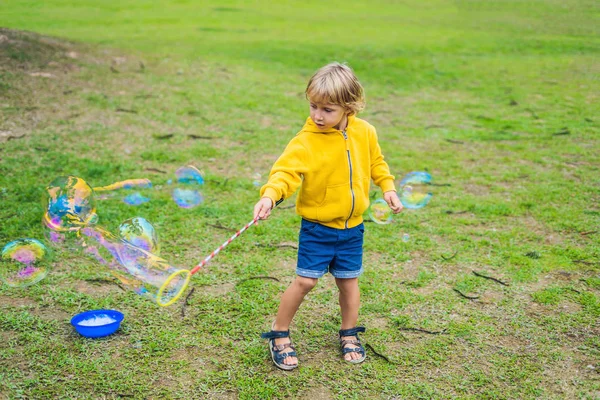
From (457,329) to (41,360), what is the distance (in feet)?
7.42

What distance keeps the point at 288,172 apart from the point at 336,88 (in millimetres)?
463

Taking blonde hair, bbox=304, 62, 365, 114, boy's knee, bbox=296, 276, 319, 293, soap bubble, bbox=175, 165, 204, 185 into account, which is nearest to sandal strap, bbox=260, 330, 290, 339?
boy's knee, bbox=296, 276, 319, 293

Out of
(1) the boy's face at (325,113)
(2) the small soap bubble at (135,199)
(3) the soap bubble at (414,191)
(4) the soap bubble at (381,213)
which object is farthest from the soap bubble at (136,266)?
(3) the soap bubble at (414,191)

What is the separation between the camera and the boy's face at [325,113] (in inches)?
113

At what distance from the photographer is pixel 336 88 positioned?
283cm

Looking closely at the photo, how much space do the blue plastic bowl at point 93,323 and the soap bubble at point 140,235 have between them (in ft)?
1.42

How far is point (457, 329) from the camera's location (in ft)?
11.3

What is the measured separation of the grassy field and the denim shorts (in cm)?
50

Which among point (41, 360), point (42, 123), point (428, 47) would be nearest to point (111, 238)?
point (41, 360)

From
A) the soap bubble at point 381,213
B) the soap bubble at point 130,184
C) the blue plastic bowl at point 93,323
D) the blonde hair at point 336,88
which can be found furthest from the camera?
the soap bubble at point 130,184

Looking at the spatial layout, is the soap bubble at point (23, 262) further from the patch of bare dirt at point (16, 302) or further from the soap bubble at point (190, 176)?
the soap bubble at point (190, 176)

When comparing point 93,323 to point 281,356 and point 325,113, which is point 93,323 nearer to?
point 281,356

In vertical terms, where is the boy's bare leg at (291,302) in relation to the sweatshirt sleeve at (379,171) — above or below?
below

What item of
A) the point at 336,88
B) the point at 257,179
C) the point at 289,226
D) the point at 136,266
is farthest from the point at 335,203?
the point at 257,179
